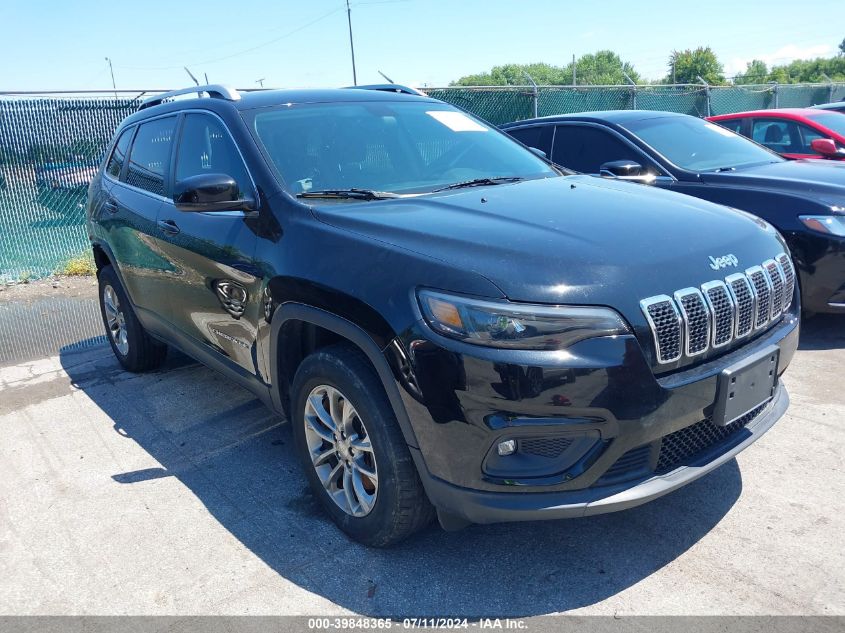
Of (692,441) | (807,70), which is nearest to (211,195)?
(692,441)

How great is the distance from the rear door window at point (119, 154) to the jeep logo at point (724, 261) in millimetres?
3970

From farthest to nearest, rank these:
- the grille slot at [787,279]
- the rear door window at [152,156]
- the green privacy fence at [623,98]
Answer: the green privacy fence at [623,98]
the rear door window at [152,156]
the grille slot at [787,279]

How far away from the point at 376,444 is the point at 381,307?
0.52m

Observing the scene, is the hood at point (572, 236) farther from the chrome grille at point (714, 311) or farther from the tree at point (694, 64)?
the tree at point (694, 64)

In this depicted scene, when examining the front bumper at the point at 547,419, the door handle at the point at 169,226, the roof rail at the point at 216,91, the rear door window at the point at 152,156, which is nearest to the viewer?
the front bumper at the point at 547,419

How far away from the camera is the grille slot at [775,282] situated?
2.85 metres

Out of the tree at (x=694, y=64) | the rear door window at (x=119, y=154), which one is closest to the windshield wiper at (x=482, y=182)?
the rear door window at (x=119, y=154)

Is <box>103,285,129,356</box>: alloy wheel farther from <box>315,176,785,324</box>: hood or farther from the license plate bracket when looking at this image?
the license plate bracket

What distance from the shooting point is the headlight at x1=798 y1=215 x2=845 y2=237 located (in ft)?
15.6

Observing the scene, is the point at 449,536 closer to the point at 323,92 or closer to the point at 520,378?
the point at 520,378

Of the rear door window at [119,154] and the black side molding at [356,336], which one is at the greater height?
the rear door window at [119,154]

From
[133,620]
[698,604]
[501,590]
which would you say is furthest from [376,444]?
[698,604]

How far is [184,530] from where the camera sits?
10.2ft

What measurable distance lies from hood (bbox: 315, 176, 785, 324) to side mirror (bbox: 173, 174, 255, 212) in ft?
1.54
